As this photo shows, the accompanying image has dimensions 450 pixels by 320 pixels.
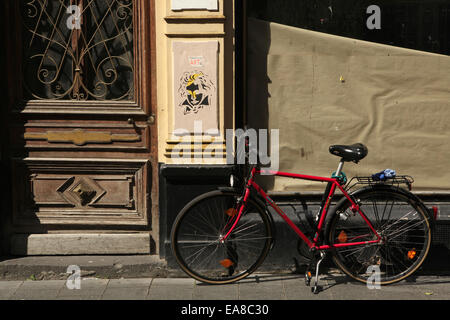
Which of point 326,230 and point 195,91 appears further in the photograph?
point 195,91

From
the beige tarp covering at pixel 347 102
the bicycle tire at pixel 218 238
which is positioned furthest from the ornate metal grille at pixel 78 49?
the bicycle tire at pixel 218 238

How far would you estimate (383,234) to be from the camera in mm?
5426

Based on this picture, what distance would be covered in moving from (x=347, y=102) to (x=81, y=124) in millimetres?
2342

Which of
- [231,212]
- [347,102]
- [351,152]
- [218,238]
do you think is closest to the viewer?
[351,152]

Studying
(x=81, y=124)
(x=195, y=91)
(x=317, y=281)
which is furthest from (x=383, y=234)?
(x=81, y=124)

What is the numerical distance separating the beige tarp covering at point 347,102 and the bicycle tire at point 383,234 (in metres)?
Answer: 0.49

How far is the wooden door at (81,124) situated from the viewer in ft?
19.3

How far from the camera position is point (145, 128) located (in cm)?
593

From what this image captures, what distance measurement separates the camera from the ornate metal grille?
19.3 ft

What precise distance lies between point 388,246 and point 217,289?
1.43 metres

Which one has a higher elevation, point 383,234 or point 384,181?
point 384,181

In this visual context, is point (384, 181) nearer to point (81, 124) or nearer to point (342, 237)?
point (342, 237)

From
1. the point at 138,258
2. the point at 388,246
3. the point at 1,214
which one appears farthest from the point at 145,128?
the point at 388,246

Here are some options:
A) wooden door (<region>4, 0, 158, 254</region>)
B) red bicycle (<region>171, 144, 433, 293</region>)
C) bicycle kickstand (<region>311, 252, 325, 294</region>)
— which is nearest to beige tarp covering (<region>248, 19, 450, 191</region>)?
red bicycle (<region>171, 144, 433, 293</region>)
